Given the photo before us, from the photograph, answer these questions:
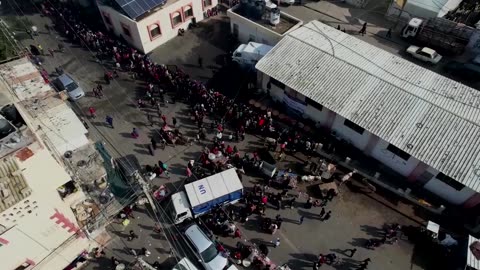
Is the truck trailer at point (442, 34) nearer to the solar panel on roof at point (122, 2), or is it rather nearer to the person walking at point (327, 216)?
the person walking at point (327, 216)

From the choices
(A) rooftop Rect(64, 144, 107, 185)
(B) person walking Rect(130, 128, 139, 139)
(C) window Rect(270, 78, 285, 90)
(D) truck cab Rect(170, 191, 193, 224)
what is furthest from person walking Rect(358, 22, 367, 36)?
(A) rooftop Rect(64, 144, 107, 185)

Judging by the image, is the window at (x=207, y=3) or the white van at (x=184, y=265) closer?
the white van at (x=184, y=265)

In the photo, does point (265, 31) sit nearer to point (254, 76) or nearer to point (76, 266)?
point (254, 76)

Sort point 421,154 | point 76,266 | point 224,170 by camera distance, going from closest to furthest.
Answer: point 76,266 → point 421,154 → point 224,170

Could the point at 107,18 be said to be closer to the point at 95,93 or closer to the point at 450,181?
→ the point at 95,93

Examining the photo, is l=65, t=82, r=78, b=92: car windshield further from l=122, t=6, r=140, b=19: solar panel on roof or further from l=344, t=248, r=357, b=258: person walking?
l=344, t=248, r=357, b=258: person walking

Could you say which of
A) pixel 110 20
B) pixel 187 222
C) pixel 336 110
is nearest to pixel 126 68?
pixel 110 20

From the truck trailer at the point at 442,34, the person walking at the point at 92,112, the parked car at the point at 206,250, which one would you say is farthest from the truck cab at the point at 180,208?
the truck trailer at the point at 442,34
